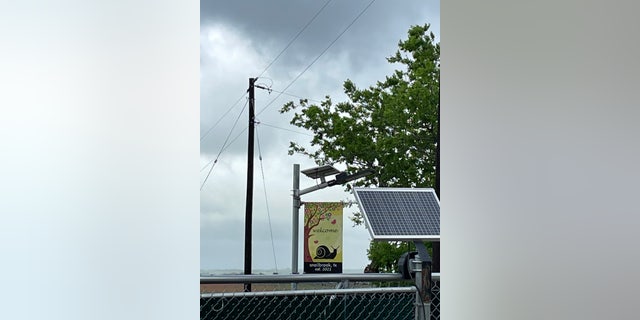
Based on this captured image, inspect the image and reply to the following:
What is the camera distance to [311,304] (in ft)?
9.11

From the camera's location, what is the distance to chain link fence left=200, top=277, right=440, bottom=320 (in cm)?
267

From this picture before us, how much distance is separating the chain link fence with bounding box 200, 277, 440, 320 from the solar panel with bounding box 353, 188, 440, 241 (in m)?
A: 0.24

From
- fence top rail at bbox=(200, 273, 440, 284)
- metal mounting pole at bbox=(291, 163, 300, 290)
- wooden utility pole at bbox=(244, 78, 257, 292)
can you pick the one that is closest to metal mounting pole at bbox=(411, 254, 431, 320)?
fence top rail at bbox=(200, 273, 440, 284)

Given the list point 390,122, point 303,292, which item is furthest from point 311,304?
point 390,122

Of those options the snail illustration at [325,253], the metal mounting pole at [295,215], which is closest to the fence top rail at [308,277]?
the metal mounting pole at [295,215]

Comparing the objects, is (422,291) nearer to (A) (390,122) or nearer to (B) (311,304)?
(B) (311,304)

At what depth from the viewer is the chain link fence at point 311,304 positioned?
8.76ft

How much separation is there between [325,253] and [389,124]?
207 centimetres
